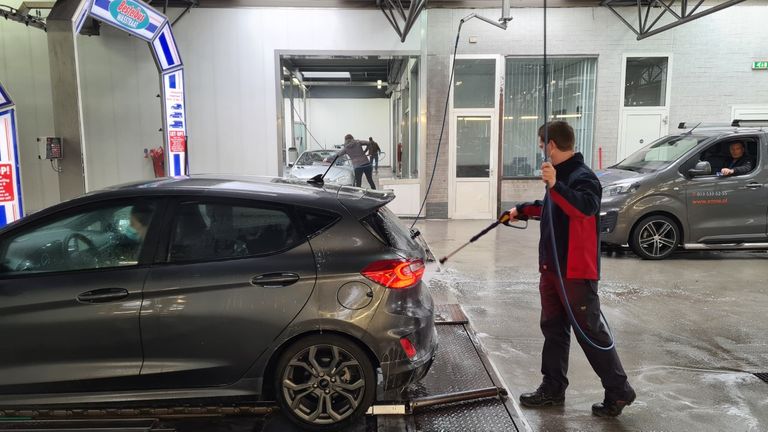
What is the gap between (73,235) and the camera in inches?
124

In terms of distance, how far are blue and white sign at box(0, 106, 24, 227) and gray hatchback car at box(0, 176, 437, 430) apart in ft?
14.1

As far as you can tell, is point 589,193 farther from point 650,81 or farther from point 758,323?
point 650,81

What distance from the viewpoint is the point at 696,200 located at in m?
7.64

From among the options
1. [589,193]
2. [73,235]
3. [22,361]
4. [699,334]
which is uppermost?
[589,193]

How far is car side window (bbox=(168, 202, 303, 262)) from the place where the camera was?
10.0 feet

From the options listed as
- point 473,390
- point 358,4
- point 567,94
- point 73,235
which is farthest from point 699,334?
point 358,4

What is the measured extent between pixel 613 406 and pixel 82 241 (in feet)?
11.5

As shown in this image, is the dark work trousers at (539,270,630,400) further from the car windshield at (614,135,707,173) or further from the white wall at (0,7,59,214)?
the white wall at (0,7,59,214)

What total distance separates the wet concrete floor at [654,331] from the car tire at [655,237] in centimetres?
20

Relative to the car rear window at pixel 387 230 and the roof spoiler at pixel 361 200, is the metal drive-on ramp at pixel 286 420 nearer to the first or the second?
the car rear window at pixel 387 230

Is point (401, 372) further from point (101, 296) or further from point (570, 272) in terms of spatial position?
point (101, 296)

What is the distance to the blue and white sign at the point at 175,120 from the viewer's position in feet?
29.3

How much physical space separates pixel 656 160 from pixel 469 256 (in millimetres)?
3342

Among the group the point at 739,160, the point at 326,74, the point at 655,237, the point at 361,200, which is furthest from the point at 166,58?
the point at 326,74
